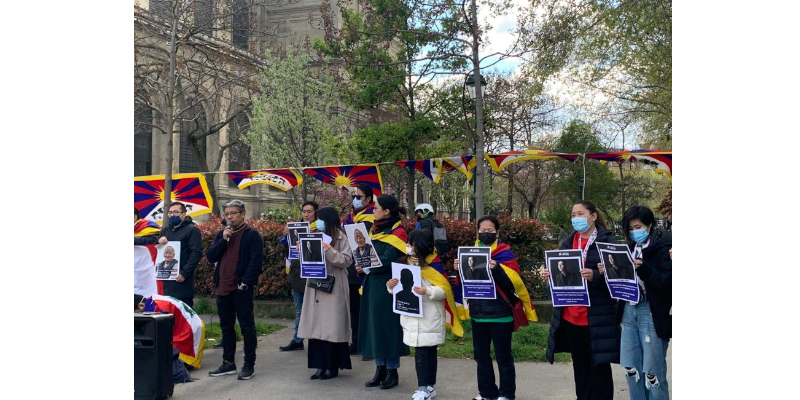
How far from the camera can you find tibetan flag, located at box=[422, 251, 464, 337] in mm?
6262

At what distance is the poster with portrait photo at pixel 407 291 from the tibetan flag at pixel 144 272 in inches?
113

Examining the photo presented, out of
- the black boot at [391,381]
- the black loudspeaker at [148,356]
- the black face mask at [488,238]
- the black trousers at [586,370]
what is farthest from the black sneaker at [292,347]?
the black trousers at [586,370]

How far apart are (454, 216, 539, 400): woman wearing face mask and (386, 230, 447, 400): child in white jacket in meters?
0.37

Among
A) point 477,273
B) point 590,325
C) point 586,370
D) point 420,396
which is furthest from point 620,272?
point 420,396

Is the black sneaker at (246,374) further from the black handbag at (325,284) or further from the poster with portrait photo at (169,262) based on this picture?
the poster with portrait photo at (169,262)

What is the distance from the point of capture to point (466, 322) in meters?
10.3

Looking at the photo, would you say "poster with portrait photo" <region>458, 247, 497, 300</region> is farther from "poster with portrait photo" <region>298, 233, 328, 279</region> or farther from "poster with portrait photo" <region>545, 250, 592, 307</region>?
"poster with portrait photo" <region>298, 233, 328, 279</region>

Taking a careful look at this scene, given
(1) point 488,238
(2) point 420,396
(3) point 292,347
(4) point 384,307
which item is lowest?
(3) point 292,347

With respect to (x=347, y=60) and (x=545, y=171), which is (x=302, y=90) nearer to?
(x=347, y=60)

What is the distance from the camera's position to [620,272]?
485 centimetres

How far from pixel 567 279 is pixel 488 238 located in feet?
3.16

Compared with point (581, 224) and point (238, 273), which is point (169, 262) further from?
point (581, 224)

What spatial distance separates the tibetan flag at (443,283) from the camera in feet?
20.5
